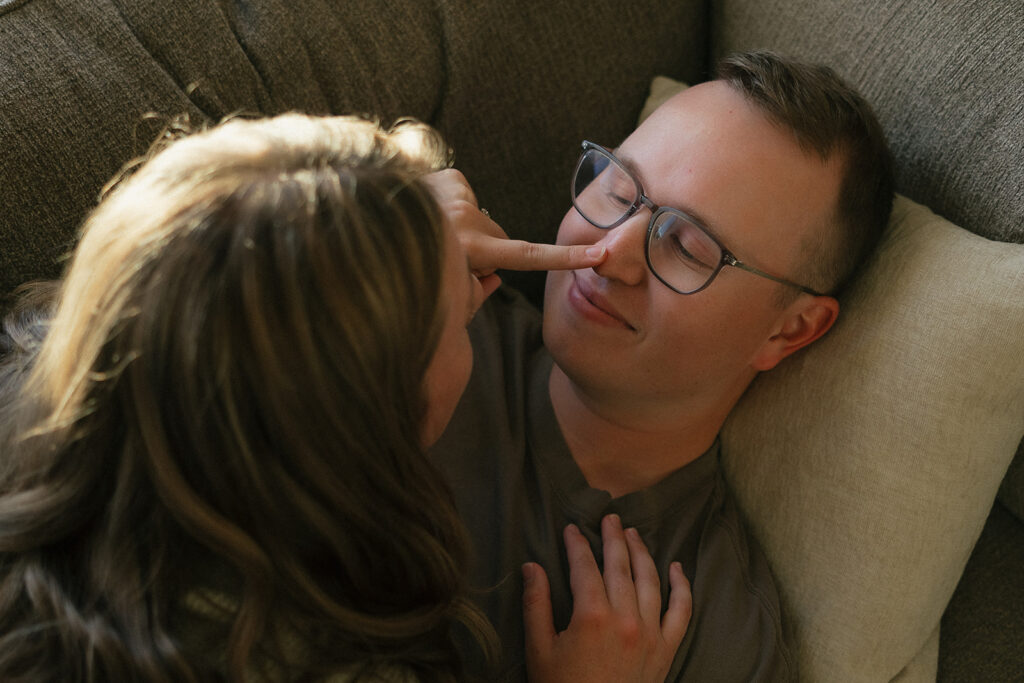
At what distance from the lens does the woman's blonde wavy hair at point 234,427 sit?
2.42ft

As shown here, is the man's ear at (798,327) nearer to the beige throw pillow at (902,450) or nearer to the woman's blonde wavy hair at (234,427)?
the beige throw pillow at (902,450)

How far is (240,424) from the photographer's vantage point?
29.5 inches

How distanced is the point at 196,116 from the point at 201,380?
2.40 feet

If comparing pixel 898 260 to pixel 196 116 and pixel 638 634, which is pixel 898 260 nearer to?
pixel 638 634

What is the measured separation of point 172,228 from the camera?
751 millimetres

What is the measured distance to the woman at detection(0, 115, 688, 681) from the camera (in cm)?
74

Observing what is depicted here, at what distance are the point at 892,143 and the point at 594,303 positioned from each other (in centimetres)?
66

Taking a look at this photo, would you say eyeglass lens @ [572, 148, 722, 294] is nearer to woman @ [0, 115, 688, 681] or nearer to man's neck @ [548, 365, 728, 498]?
man's neck @ [548, 365, 728, 498]

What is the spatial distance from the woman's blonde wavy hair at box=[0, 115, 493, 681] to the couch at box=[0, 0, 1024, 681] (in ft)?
1.56

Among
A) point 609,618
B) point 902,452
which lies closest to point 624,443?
point 609,618

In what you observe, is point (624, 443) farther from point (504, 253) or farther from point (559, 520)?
point (504, 253)

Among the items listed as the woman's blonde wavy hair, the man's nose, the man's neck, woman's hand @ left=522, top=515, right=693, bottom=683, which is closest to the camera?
the woman's blonde wavy hair

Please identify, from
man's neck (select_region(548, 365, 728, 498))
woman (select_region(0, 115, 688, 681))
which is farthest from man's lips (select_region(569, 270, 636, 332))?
woman (select_region(0, 115, 688, 681))

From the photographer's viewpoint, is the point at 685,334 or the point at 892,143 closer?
the point at 685,334
